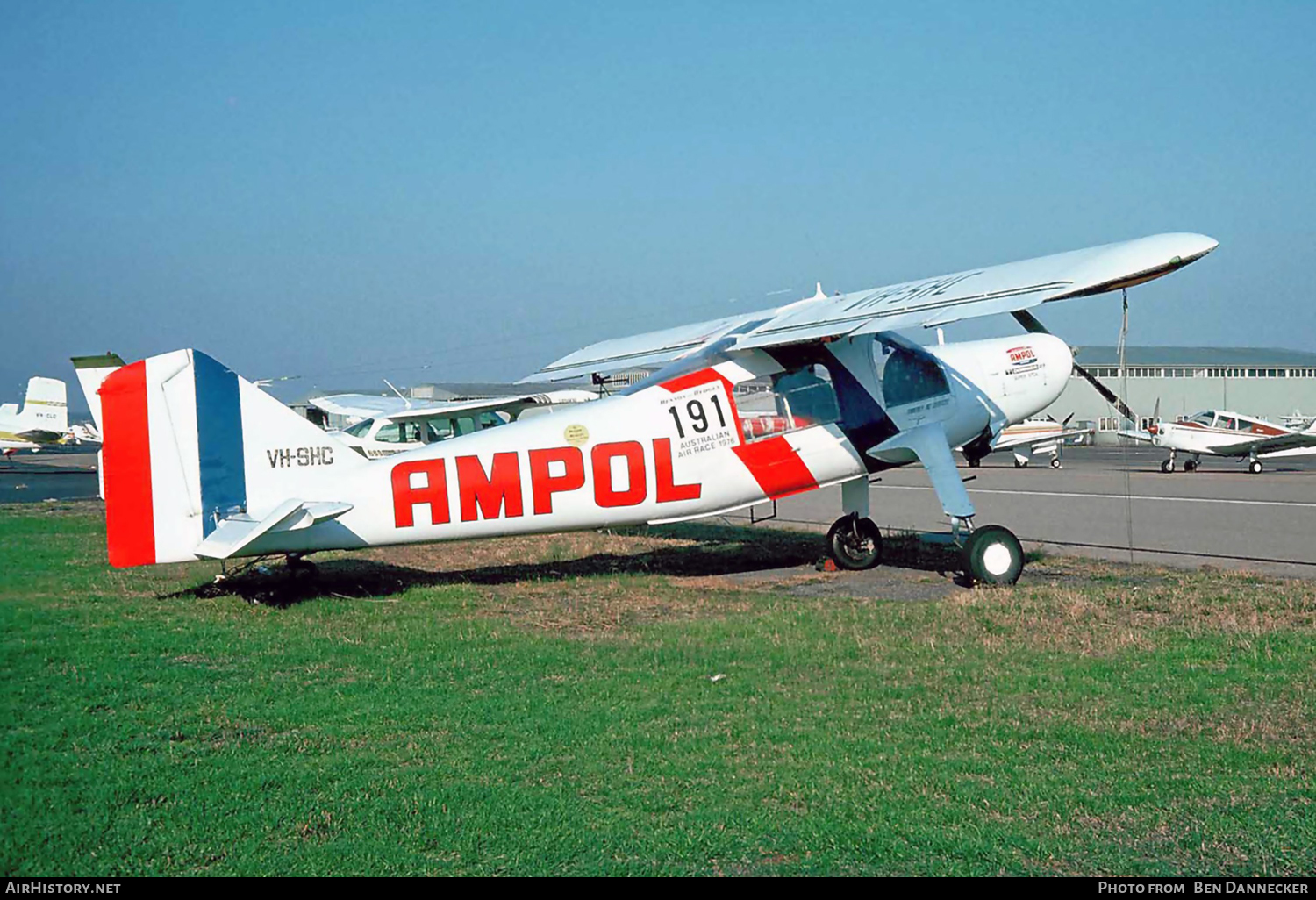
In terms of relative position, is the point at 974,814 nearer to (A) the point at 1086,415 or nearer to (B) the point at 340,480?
(B) the point at 340,480

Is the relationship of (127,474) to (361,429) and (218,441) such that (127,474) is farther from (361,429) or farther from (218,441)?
(361,429)

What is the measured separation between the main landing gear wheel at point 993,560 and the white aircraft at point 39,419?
5309 centimetres

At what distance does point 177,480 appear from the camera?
9695mm

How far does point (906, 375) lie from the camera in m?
12.2

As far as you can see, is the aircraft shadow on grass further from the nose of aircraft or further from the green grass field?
the nose of aircraft

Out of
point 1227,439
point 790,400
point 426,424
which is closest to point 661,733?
point 790,400

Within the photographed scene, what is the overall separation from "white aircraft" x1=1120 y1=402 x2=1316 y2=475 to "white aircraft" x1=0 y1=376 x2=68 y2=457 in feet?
161

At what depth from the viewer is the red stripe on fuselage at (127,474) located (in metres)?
9.52

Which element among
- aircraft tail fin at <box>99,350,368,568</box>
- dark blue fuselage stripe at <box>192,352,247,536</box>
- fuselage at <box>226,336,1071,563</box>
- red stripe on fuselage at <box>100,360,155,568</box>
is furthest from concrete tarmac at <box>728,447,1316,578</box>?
red stripe on fuselage at <box>100,360,155,568</box>

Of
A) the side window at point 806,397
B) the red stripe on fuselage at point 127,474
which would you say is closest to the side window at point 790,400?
the side window at point 806,397

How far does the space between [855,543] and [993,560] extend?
230 centimetres

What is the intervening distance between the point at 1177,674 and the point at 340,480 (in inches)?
285

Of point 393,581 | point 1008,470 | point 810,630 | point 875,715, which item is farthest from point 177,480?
point 1008,470
